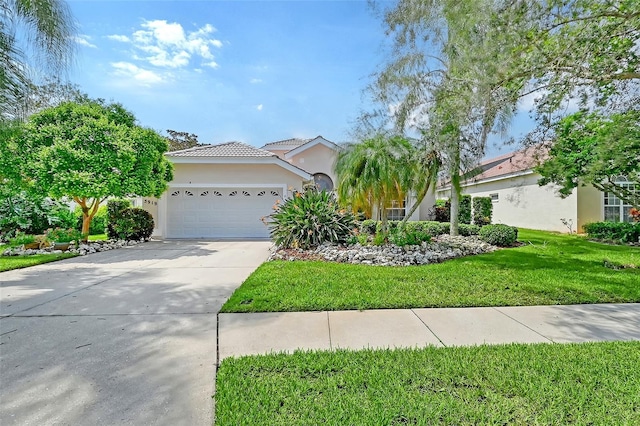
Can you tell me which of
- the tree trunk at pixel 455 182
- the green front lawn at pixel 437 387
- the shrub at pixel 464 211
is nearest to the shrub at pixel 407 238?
the tree trunk at pixel 455 182

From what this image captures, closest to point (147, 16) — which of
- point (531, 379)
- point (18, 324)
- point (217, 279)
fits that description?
point (217, 279)

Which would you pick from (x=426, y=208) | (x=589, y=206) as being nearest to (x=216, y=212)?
(x=426, y=208)

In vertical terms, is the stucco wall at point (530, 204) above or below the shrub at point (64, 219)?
above

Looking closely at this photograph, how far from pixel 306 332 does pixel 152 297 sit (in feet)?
9.54

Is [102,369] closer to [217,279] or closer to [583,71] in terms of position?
[217,279]

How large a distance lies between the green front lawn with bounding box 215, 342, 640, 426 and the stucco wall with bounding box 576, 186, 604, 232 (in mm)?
13518

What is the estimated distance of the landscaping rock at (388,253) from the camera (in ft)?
27.1

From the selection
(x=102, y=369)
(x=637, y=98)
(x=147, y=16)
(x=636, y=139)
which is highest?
(x=147, y=16)

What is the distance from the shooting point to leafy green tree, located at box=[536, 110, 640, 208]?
24.1 ft

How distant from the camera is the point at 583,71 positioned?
6168 mm

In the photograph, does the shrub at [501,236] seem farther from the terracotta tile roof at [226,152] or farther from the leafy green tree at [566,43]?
the terracotta tile roof at [226,152]

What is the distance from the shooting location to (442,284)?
5.90 meters

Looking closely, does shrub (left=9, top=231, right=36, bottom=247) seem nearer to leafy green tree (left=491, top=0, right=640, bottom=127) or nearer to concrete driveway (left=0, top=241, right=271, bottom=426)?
concrete driveway (left=0, top=241, right=271, bottom=426)

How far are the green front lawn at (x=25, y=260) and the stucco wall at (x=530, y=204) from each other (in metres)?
15.3
